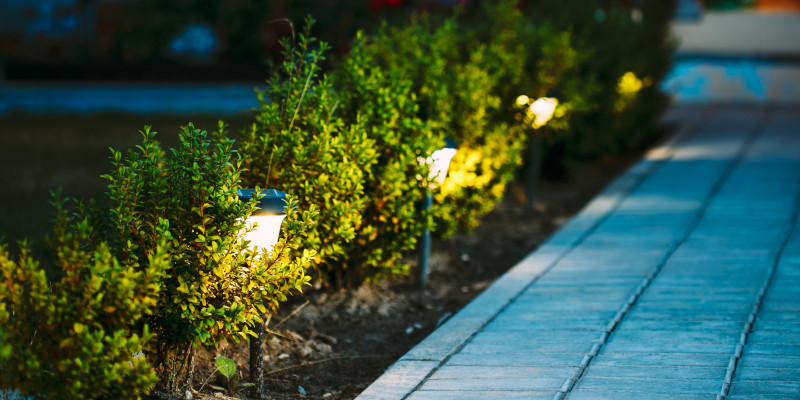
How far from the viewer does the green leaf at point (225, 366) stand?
14.9ft

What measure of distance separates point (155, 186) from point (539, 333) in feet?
7.05

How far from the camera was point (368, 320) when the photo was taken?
20.0 ft

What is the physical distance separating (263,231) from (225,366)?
28.1 inches

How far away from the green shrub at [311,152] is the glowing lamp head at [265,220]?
2.47ft

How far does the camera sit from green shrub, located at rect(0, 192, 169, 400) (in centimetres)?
348

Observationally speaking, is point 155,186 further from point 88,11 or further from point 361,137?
point 88,11

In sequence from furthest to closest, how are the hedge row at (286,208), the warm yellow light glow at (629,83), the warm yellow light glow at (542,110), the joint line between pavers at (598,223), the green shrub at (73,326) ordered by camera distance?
the warm yellow light glow at (629,83)
the warm yellow light glow at (542,110)
the joint line between pavers at (598,223)
the hedge row at (286,208)
the green shrub at (73,326)

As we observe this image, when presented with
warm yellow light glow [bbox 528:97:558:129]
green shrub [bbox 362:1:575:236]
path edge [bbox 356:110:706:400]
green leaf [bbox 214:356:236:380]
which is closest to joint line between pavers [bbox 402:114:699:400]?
path edge [bbox 356:110:706:400]

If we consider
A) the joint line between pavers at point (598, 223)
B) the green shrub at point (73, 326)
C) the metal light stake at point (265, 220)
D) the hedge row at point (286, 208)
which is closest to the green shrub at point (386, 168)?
the hedge row at point (286, 208)

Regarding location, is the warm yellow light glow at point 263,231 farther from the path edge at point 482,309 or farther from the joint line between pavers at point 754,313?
the joint line between pavers at point 754,313

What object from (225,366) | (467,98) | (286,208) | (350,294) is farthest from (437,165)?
(225,366)

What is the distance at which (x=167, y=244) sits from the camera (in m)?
3.94

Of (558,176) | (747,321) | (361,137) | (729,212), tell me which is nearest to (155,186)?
(361,137)

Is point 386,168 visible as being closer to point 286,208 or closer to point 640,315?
point 286,208
